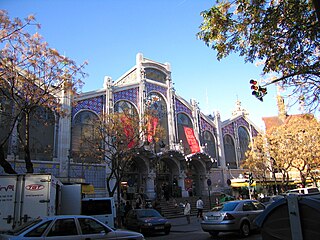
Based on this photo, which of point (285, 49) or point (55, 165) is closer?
point (285, 49)

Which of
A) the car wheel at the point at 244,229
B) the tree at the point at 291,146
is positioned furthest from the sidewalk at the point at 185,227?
the tree at the point at 291,146

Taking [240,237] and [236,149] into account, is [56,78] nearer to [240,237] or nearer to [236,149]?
[240,237]

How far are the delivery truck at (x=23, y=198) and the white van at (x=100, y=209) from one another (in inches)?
171

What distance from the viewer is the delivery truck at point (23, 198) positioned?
10.5 meters

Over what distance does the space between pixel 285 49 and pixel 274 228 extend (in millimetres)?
8004

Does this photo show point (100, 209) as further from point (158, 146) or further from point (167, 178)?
point (167, 178)

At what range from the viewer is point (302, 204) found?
295 cm

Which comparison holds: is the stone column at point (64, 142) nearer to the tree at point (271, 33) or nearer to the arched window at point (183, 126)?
the arched window at point (183, 126)

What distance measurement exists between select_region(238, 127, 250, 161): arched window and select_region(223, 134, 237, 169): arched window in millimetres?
1612

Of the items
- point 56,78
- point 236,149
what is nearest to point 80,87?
point 56,78

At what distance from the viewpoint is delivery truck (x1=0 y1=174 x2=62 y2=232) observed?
414 inches

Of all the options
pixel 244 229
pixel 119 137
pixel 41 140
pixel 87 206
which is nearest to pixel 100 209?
pixel 87 206

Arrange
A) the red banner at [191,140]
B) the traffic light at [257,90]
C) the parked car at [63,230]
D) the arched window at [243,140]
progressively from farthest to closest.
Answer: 1. the arched window at [243,140]
2. the red banner at [191,140]
3. the traffic light at [257,90]
4. the parked car at [63,230]

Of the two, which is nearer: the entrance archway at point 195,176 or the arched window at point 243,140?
→ the entrance archway at point 195,176
